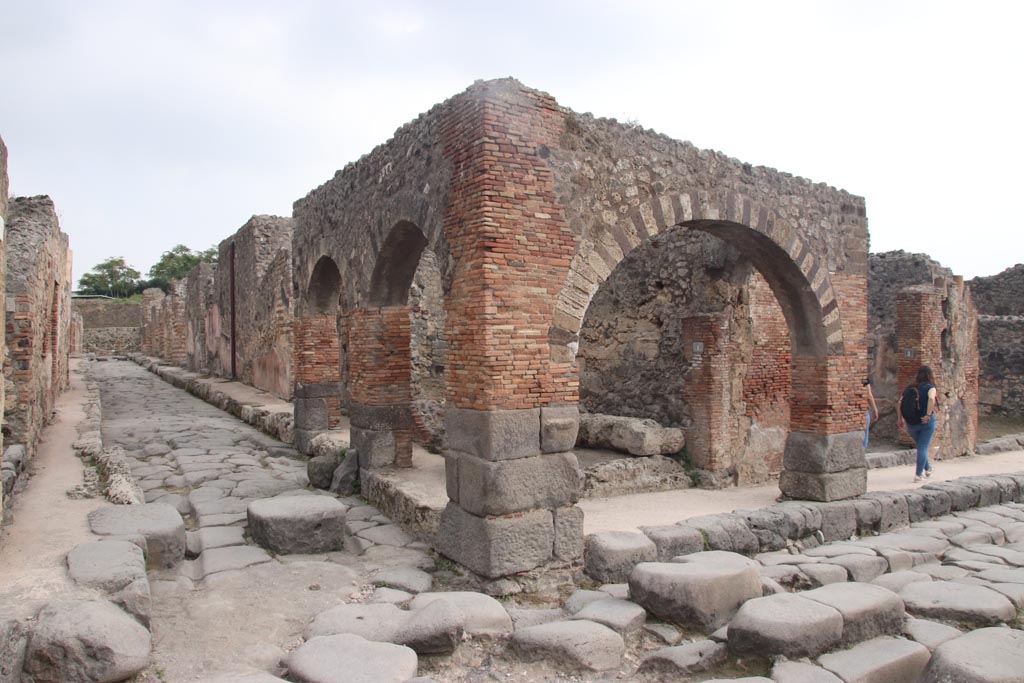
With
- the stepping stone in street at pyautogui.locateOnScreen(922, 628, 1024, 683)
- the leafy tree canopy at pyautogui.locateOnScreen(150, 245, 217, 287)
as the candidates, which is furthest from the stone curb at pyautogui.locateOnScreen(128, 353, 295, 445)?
the leafy tree canopy at pyautogui.locateOnScreen(150, 245, 217, 287)

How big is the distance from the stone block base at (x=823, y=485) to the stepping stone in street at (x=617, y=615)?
3.56 meters

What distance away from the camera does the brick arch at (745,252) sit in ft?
19.8

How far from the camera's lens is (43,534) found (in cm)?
512

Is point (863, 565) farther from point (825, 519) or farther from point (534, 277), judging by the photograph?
point (534, 277)

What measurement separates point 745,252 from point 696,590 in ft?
14.6

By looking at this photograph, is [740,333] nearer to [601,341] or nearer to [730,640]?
[601,341]

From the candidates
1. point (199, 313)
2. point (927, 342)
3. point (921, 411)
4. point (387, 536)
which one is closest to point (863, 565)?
point (387, 536)

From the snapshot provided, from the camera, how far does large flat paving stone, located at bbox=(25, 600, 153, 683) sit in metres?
3.47

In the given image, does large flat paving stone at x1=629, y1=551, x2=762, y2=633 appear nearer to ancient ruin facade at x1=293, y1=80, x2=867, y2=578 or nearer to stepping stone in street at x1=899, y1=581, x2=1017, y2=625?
ancient ruin facade at x1=293, y1=80, x2=867, y2=578

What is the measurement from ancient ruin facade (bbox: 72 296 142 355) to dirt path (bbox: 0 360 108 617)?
3513 cm

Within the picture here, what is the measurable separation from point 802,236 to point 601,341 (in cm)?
378

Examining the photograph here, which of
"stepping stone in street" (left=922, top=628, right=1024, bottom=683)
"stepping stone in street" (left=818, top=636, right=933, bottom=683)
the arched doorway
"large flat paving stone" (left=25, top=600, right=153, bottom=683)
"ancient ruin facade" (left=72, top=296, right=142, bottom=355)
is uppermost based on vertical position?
"ancient ruin facade" (left=72, top=296, right=142, bottom=355)

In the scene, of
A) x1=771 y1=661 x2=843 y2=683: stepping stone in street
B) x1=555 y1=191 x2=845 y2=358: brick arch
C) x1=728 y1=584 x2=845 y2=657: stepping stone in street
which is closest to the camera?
x1=771 y1=661 x2=843 y2=683: stepping stone in street

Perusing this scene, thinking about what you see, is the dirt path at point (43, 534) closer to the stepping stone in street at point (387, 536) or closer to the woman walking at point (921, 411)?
the stepping stone in street at point (387, 536)
